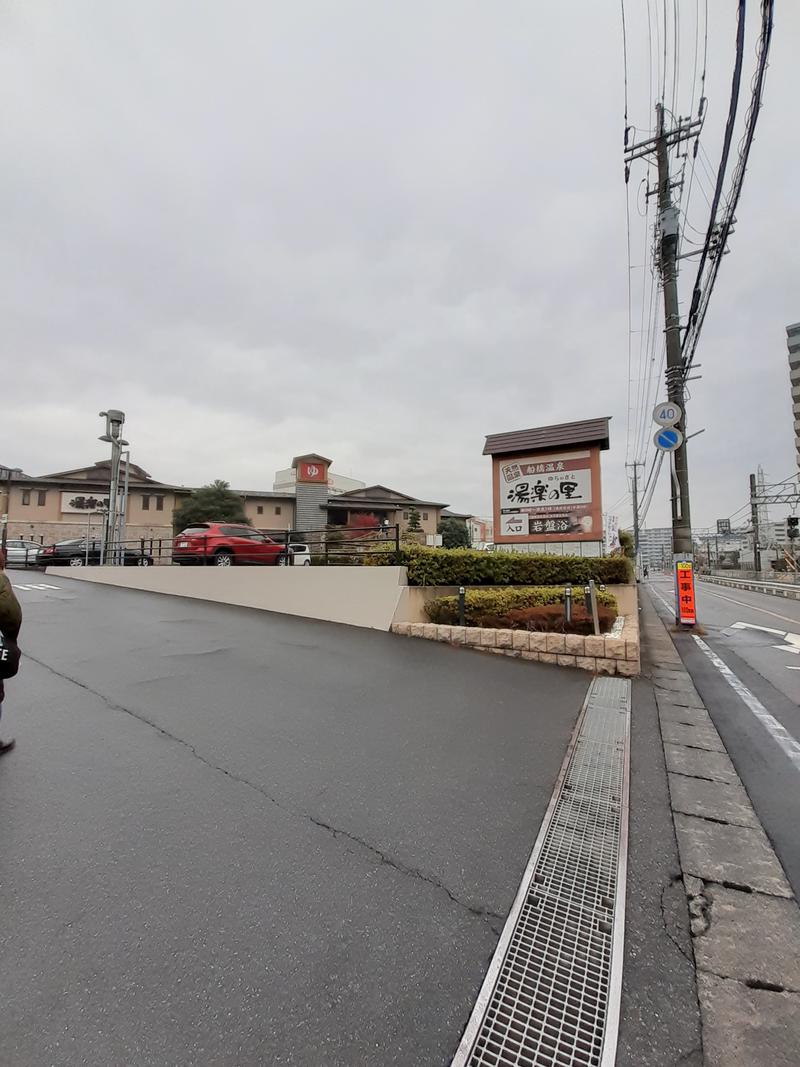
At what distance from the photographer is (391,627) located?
8.83 meters

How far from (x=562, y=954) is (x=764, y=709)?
4.94 metres

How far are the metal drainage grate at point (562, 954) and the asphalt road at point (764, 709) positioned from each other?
927 millimetres

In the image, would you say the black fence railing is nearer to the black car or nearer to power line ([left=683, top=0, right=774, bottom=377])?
the black car

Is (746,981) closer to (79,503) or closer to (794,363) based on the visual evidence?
(79,503)

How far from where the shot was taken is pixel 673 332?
37.3 feet

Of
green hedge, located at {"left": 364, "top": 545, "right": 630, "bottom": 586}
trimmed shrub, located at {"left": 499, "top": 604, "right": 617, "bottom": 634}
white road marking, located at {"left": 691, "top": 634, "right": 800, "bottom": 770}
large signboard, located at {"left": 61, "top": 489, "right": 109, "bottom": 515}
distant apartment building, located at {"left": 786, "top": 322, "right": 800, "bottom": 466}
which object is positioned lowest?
white road marking, located at {"left": 691, "top": 634, "right": 800, "bottom": 770}

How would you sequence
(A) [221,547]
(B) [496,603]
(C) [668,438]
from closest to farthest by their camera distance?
(B) [496,603] → (C) [668,438] → (A) [221,547]

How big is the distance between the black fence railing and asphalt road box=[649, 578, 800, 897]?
18.4ft

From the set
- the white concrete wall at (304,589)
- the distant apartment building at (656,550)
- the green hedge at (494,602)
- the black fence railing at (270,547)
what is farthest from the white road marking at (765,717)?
the distant apartment building at (656,550)

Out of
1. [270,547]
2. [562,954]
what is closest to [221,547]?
[270,547]

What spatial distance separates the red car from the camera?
42.1ft

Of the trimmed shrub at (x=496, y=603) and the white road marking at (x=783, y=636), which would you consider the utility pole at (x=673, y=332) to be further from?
the trimmed shrub at (x=496, y=603)

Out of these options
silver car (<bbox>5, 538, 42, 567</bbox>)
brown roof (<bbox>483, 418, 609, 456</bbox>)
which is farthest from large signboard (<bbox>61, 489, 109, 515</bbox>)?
brown roof (<bbox>483, 418, 609, 456</bbox>)

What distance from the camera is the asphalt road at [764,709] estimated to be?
313 cm
